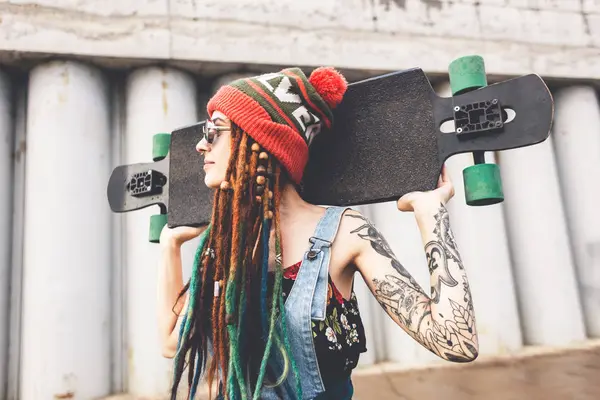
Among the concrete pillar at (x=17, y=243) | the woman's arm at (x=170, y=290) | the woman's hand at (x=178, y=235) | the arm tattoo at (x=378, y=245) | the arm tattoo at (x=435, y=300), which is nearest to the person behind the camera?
the arm tattoo at (x=435, y=300)

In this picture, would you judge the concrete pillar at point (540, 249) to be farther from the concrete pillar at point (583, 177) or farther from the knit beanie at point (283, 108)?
the knit beanie at point (283, 108)

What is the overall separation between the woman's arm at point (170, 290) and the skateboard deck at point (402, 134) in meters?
0.06

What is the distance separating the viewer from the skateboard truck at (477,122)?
109cm

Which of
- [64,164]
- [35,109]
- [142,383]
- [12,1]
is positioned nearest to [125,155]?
[64,164]

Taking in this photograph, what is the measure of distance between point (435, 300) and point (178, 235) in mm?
848

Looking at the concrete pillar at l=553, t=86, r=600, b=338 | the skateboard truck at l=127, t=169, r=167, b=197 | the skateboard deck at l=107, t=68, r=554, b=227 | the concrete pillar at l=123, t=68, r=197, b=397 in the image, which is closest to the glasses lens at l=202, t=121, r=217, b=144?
the skateboard deck at l=107, t=68, r=554, b=227

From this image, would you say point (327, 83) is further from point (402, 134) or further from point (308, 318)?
point (308, 318)

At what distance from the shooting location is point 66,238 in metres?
2.34

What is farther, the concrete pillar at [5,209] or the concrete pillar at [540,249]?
the concrete pillar at [540,249]

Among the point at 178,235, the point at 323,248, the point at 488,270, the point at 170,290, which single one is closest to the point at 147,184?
the point at 178,235

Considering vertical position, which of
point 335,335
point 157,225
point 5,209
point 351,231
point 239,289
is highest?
point 5,209

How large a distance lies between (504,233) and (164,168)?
7.08ft

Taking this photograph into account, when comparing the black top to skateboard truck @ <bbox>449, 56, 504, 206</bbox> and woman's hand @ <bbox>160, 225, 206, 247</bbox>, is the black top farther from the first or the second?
woman's hand @ <bbox>160, 225, 206, 247</bbox>

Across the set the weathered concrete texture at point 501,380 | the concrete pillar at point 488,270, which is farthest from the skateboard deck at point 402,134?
the concrete pillar at point 488,270
